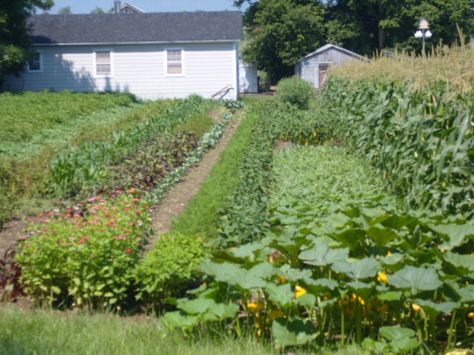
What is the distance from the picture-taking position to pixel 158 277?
20.7ft

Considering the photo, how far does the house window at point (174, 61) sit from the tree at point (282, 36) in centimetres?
1397

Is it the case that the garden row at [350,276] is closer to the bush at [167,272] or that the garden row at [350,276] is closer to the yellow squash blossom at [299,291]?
the yellow squash blossom at [299,291]

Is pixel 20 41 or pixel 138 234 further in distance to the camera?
pixel 20 41

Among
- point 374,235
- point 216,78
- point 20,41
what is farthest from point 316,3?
point 374,235

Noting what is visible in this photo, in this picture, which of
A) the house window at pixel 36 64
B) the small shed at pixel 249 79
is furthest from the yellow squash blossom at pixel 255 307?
the small shed at pixel 249 79

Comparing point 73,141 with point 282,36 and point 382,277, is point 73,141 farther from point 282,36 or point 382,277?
point 282,36

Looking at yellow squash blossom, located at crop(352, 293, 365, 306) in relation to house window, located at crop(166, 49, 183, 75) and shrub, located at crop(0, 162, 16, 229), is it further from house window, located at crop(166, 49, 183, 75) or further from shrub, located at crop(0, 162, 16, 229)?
house window, located at crop(166, 49, 183, 75)

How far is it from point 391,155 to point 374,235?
206 inches

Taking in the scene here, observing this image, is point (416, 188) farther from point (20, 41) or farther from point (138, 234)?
point (20, 41)

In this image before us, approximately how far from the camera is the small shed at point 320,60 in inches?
1649

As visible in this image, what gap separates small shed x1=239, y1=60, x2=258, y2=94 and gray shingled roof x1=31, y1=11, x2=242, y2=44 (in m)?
13.4

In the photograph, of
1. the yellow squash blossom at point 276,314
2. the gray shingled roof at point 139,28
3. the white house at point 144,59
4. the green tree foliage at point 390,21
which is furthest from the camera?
the green tree foliage at point 390,21

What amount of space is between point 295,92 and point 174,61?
8.08 m

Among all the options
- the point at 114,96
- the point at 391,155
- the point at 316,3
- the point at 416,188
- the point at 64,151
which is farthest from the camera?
the point at 316,3
